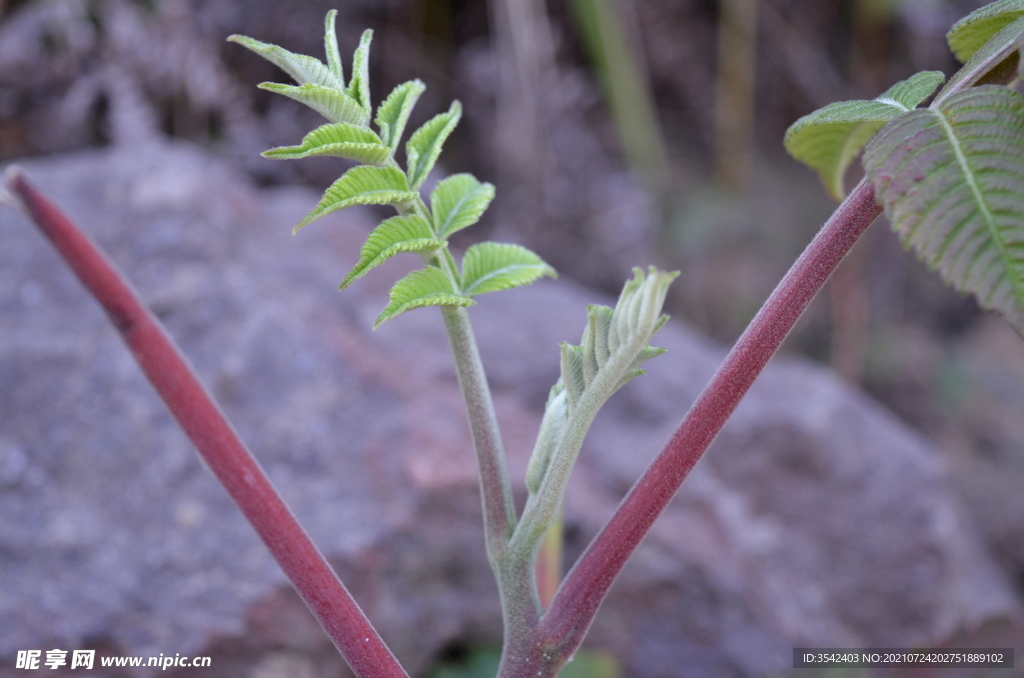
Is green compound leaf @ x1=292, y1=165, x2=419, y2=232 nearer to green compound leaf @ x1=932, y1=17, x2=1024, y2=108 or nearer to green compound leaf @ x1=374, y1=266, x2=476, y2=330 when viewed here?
green compound leaf @ x1=374, y1=266, x2=476, y2=330

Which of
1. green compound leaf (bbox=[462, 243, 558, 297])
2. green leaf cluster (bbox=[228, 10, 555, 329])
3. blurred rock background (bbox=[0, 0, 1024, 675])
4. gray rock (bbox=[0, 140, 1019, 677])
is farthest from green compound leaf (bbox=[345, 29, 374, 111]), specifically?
blurred rock background (bbox=[0, 0, 1024, 675])

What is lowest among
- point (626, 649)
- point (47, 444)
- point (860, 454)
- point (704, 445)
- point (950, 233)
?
point (626, 649)

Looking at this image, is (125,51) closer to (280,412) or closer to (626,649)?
(280,412)

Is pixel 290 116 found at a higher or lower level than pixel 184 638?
higher

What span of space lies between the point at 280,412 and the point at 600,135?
208cm

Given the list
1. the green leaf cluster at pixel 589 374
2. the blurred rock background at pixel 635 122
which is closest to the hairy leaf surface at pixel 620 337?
the green leaf cluster at pixel 589 374

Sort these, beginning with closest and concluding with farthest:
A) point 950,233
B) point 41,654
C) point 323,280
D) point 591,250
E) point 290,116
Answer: point 950,233 < point 41,654 < point 323,280 < point 290,116 < point 591,250

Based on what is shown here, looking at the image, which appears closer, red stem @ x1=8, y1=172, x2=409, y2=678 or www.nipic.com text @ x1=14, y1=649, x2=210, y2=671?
red stem @ x1=8, y1=172, x2=409, y2=678

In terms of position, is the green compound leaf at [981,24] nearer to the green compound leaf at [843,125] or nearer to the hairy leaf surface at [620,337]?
the green compound leaf at [843,125]

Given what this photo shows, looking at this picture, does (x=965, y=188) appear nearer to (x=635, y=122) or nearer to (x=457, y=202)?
(x=457, y=202)

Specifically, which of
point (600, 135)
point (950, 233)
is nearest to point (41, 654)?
point (950, 233)

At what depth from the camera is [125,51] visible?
225 cm

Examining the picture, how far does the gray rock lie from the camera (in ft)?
3.76

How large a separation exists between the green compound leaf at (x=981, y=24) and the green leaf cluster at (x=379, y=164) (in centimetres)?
31
